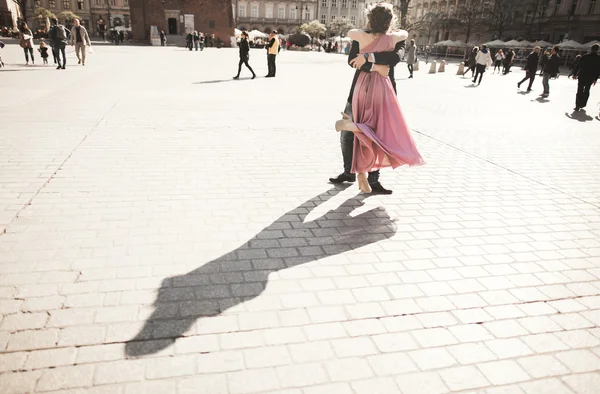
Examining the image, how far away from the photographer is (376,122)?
178 inches

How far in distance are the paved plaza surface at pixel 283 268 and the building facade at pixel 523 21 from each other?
47615 mm

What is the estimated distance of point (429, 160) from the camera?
21.0ft

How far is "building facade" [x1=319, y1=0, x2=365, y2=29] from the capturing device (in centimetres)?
9262

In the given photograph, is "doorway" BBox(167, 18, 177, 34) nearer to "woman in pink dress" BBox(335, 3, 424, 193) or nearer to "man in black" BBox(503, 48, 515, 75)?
"man in black" BBox(503, 48, 515, 75)

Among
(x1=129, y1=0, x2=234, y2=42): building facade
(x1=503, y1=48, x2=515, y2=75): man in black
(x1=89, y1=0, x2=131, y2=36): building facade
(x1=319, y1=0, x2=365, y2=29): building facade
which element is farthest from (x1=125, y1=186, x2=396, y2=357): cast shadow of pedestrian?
(x1=319, y1=0, x2=365, y2=29): building facade

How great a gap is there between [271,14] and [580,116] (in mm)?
86004

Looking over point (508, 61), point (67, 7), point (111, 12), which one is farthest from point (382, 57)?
point (67, 7)

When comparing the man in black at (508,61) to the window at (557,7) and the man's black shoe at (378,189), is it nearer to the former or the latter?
the man's black shoe at (378,189)

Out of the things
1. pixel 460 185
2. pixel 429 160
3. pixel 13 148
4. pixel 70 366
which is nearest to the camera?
pixel 70 366

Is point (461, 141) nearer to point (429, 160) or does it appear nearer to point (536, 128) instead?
point (429, 160)

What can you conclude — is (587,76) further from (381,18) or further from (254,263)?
(254,263)

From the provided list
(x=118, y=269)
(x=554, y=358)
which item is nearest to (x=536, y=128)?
(x=554, y=358)

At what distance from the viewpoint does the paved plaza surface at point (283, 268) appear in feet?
7.39

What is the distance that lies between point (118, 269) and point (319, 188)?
253 cm
